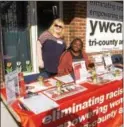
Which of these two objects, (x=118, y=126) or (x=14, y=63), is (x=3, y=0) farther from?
(x=118, y=126)

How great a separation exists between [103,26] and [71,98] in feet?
10.3

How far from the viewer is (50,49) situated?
169 inches

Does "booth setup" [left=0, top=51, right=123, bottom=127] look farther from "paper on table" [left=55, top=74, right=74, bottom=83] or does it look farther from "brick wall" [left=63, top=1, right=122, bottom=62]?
"brick wall" [left=63, top=1, right=122, bottom=62]

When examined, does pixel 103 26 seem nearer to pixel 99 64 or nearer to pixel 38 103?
pixel 99 64

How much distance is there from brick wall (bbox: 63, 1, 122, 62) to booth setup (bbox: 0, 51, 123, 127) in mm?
1440

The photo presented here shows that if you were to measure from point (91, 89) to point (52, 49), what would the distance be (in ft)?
4.83

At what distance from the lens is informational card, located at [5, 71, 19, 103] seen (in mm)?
2496

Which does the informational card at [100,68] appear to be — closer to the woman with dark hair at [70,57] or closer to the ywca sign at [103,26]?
the woman with dark hair at [70,57]

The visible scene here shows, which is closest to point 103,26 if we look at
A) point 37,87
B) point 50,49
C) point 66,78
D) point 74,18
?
point 74,18

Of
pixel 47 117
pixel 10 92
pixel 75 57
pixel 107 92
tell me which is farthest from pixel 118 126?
pixel 10 92

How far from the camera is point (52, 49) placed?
4293 mm

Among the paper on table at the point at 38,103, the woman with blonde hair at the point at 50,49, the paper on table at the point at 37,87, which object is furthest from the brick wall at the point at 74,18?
the paper on table at the point at 38,103

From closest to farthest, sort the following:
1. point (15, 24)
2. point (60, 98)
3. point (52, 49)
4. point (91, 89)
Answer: point (60, 98) → point (91, 89) → point (52, 49) → point (15, 24)

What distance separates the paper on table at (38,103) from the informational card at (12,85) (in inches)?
4.5
